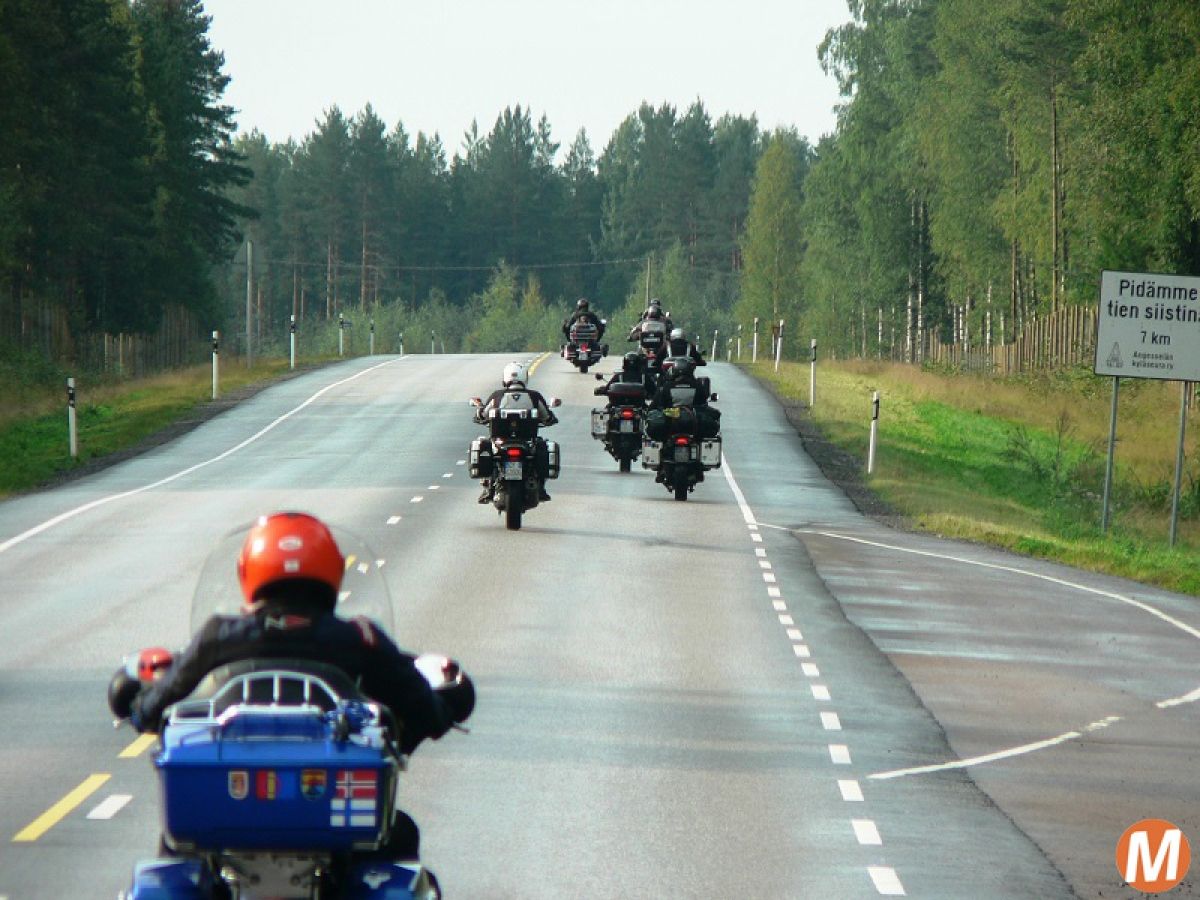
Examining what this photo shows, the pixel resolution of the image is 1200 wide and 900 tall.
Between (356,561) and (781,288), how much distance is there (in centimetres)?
11795

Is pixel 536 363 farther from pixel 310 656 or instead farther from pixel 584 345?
pixel 310 656

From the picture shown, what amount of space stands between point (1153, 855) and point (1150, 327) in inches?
753

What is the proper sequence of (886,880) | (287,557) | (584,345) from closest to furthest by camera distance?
(287,557), (886,880), (584,345)

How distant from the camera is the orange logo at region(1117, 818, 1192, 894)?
9266 mm

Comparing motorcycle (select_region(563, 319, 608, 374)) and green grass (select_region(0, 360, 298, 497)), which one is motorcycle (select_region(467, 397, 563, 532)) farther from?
motorcycle (select_region(563, 319, 608, 374))

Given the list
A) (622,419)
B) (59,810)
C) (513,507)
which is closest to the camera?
(59,810)

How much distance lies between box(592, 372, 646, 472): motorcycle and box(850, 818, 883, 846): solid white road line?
20828mm

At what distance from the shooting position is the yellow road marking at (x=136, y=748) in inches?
446

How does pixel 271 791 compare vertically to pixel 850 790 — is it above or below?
above

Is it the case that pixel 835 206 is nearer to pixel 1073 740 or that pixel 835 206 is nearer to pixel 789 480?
pixel 789 480

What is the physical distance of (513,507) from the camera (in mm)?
24469

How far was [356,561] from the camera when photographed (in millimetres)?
6336

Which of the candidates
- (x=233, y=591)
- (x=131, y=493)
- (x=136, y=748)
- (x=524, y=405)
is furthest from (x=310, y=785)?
(x=131, y=493)

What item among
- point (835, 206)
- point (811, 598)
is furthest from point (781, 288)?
point (811, 598)
